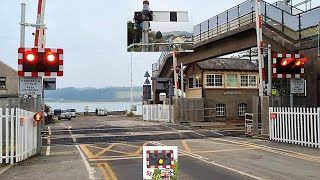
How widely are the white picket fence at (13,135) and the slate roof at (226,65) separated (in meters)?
28.4

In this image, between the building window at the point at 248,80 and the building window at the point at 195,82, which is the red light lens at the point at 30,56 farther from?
the building window at the point at 248,80

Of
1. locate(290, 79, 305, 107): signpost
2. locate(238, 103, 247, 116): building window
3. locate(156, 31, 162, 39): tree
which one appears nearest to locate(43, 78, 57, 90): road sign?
→ locate(156, 31, 162, 39): tree

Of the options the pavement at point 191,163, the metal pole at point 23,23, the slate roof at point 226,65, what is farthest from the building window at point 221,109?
the metal pole at point 23,23

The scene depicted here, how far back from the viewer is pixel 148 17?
106ft

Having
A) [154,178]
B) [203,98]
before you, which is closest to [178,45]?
[203,98]

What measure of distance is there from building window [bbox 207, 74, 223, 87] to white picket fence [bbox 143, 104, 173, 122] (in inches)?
211

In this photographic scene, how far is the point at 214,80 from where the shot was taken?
132 ft

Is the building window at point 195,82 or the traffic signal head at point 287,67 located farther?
the building window at point 195,82

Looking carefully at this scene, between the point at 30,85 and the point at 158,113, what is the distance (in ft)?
88.8

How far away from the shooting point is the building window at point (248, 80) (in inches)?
1640

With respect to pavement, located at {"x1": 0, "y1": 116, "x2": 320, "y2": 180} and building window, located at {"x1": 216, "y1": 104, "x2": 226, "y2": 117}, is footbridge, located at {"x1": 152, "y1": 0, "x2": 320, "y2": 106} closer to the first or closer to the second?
pavement, located at {"x1": 0, "y1": 116, "x2": 320, "y2": 180}

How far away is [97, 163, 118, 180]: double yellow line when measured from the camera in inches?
391

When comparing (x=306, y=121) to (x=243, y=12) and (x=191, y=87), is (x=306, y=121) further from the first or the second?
(x=191, y=87)
